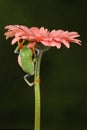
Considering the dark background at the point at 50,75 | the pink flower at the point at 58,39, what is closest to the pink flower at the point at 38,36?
the pink flower at the point at 58,39

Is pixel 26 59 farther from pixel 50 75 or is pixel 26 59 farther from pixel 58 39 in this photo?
pixel 50 75

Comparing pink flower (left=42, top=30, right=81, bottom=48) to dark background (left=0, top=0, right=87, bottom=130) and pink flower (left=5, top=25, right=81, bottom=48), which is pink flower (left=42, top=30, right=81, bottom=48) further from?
dark background (left=0, top=0, right=87, bottom=130)

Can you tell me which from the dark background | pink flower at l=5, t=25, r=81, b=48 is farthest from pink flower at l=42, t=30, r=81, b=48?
the dark background

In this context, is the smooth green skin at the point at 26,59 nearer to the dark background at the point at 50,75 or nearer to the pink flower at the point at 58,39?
the pink flower at the point at 58,39

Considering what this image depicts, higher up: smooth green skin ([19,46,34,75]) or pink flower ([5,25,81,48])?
pink flower ([5,25,81,48])

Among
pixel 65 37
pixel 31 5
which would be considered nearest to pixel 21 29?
pixel 65 37
